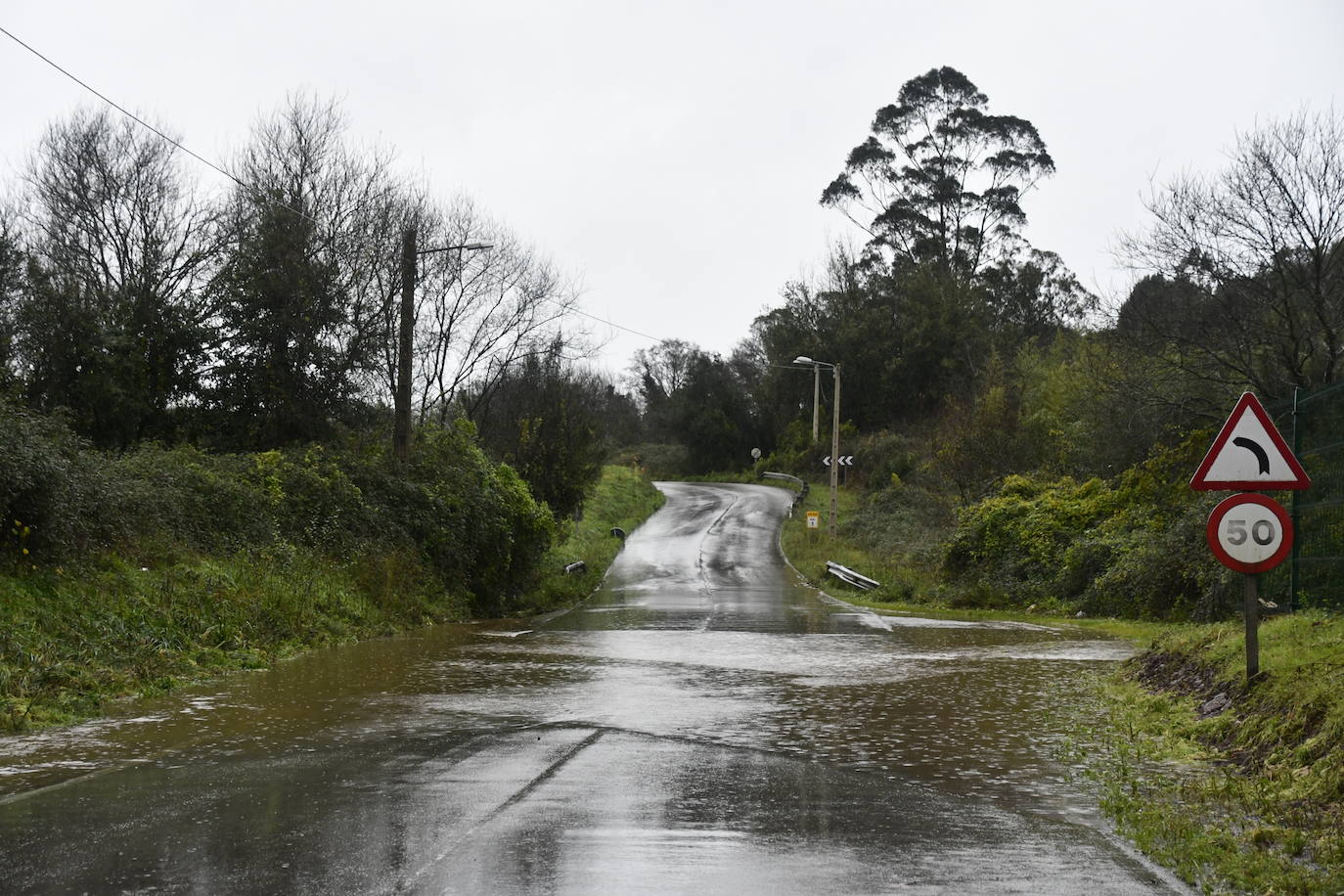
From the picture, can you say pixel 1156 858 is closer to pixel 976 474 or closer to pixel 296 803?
pixel 296 803

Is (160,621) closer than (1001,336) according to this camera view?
Yes

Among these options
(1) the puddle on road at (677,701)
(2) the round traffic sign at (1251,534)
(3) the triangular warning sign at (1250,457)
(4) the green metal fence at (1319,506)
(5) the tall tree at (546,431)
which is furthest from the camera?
(5) the tall tree at (546,431)

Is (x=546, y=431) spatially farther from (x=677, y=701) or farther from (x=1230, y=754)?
(x=1230, y=754)

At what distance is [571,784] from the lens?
305 inches

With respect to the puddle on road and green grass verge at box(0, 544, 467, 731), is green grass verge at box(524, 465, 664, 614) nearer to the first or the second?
green grass verge at box(0, 544, 467, 731)

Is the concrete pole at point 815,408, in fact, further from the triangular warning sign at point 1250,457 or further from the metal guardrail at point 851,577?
the triangular warning sign at point 1250,457

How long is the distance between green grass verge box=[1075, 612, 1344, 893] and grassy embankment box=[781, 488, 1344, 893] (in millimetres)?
12

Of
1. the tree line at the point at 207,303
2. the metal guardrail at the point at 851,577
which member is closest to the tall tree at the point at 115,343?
the tree line at the point at 207,303

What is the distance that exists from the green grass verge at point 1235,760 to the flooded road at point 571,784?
0.35m

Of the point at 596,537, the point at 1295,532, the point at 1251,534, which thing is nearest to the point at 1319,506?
the point at 1295,532

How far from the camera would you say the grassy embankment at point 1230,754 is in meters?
5.96

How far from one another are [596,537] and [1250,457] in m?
42.1

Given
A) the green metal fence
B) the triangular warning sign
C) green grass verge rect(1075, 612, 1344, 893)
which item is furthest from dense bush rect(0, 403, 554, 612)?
the green metal fence

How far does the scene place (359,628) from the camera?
19672mm
